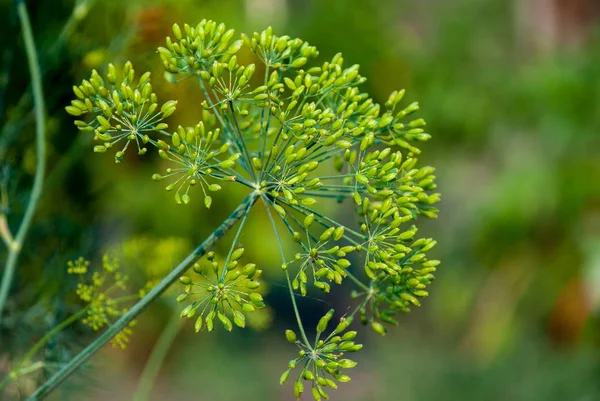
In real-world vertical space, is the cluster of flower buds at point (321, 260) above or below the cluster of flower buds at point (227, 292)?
above

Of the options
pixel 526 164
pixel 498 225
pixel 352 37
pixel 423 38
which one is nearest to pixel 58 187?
pixel 352 37

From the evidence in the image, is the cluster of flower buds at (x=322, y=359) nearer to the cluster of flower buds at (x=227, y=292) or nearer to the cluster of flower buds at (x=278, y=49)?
the cluster of flower buds at (x=227, y=292)

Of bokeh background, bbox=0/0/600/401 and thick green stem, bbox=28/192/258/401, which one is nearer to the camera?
thick green stem, bbox=28/192/258/401

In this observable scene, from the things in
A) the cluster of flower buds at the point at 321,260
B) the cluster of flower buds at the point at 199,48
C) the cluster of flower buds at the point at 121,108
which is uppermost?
the cluster of flower buds at the point at 199,48

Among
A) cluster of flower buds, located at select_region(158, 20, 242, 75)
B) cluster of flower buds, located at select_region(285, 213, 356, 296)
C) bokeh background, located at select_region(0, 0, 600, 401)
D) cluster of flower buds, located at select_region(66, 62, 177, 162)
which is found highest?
cluster of flower buds, located at select_region(158, 20, 242, 75)

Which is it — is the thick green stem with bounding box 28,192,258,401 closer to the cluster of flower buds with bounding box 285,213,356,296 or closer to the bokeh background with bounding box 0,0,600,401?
the cluster of flower buds with bounding box 285,213,356,296

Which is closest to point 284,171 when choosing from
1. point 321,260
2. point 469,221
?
point 321,260

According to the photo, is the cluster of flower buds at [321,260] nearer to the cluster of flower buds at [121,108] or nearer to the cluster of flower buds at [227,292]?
the cluster of flower buds at [227,292]

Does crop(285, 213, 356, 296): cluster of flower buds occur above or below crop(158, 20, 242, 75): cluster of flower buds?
below

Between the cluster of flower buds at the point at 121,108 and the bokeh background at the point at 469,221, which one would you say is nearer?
the cluster of flower buds at the point at 121,108

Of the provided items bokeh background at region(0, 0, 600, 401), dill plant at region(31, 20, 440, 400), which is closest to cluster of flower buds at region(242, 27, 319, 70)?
dill plant at region(31, 20, 440, 400)

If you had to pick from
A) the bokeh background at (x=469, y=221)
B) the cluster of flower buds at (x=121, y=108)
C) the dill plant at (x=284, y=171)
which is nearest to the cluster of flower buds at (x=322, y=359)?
the dill plant at (x=284, y=171)

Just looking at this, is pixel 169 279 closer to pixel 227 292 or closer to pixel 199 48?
pixel 227 292
